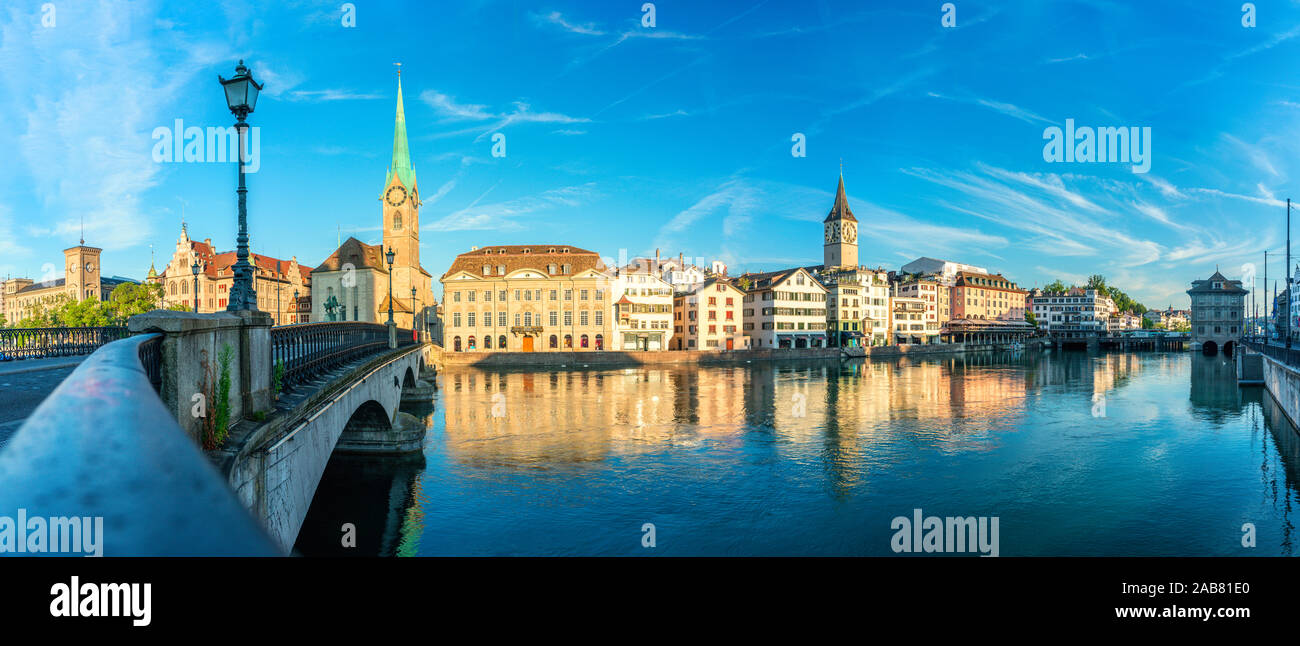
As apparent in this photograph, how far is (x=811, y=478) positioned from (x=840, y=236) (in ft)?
373

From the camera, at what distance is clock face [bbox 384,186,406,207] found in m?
93.9

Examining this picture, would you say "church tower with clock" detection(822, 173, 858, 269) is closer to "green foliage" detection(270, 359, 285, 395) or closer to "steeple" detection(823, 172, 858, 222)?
"steeple" detection(823, 172, 858, 222)

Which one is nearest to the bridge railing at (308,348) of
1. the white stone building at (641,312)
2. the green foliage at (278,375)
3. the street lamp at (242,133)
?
the green foliage at (278,375)

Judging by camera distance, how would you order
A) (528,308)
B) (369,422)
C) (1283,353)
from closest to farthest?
(369,422) < (1283,353) < (528,308)

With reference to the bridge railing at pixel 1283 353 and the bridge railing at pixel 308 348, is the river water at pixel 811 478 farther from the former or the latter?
the bridge railing at pixel 308 348

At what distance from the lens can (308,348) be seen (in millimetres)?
14117

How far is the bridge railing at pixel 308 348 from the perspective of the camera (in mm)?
11195

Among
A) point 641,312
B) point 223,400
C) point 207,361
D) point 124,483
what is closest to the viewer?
point 124,483

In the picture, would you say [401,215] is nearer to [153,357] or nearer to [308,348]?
[308,348]

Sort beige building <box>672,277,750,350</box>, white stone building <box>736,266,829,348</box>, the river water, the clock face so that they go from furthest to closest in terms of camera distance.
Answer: the clock face < white stone building <box>736,266,829,348</box> < beige building <box>672,277,750,350</box> < the river water

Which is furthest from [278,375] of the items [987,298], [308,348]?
[987,298]

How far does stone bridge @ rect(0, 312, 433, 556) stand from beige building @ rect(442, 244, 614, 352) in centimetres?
6541

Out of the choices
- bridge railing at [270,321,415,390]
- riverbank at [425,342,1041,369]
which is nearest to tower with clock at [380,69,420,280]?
riverbank at [425,342,1041,369]
